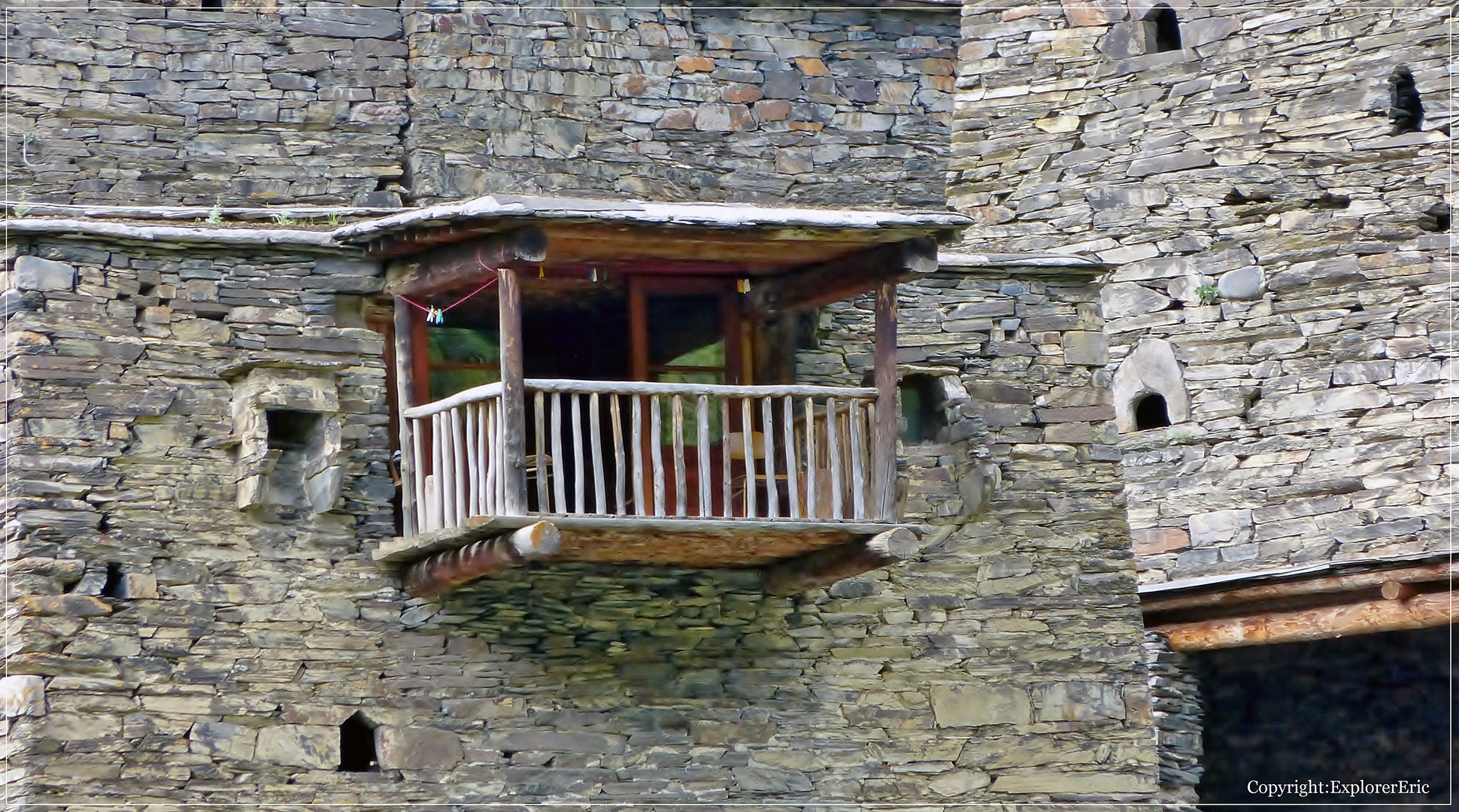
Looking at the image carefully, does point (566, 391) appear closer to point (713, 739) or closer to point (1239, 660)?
point (713, 739)

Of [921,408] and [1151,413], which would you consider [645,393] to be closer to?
[921,408]

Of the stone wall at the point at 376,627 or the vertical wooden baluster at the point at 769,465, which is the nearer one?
the stone wall at the point at 376,627

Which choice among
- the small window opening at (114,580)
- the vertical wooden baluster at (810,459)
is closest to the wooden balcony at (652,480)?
the vertical wooden baluster at (810,459)

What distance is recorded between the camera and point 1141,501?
1647 cm

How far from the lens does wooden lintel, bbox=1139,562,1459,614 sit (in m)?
15.5

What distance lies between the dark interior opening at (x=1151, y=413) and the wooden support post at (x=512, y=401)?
4.93m

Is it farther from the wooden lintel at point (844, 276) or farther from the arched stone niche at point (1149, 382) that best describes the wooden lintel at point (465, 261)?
the arched stone niche at point (1149, 382)

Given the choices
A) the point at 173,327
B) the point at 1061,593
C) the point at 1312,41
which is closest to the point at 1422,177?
the point at 1312,41

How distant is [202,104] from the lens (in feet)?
51.3

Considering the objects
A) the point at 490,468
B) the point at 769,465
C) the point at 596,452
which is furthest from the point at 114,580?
the point at 769,465

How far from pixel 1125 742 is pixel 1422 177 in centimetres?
412

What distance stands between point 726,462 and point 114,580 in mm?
2877

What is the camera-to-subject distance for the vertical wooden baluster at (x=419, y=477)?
1330 centimetres

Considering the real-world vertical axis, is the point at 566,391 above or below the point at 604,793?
above
